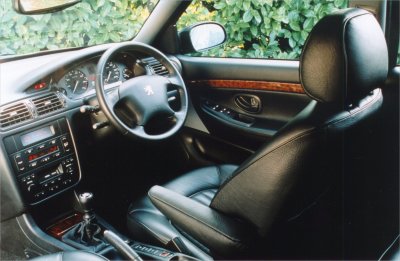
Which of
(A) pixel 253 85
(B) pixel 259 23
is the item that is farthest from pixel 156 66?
(B) pixel 259 23

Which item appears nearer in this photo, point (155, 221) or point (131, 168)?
point (155, 221)

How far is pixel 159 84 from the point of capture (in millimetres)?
2311

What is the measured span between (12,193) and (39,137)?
0.27 meters

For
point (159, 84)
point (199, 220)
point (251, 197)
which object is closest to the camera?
point (251, 197)

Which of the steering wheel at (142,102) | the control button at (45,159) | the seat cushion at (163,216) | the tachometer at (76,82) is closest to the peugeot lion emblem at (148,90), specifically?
the steering wheel at (142,102)

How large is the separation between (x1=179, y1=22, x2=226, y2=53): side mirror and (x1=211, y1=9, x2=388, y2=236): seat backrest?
1.48 meters

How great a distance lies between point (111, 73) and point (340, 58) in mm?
1433

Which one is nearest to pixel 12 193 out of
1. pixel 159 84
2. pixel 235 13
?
pixel 159 84

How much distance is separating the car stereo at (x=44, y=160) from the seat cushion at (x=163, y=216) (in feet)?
1.27

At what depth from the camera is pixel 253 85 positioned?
2.65 m

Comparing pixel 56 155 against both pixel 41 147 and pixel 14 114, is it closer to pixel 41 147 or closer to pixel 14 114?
pixel 41 147

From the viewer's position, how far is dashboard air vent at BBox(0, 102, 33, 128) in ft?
6.64

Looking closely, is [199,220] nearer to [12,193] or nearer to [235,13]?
[12,193]

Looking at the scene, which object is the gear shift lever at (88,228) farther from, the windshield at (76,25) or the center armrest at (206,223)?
the windshield at (76,25)
